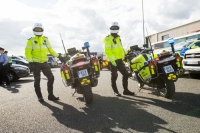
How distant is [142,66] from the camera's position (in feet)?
15.8

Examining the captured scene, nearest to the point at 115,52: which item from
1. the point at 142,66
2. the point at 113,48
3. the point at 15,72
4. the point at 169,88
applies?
the point at 113,48

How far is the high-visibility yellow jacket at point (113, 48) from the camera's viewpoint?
503cm

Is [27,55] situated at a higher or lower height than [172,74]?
higher

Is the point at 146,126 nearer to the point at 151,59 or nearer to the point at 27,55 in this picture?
the point at 151,59

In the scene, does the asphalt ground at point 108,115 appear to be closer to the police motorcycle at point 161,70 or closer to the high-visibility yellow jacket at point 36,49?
the police motorcycle at point 161,70

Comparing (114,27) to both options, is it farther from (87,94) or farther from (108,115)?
(108,115)

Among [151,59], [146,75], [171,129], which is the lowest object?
[171,129]

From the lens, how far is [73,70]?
457cm

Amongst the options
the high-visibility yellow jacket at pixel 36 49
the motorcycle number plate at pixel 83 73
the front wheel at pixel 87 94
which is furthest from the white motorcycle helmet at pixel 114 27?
the high-visibility yellow jacket at pixel 36 49

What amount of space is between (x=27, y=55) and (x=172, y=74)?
3.74 m

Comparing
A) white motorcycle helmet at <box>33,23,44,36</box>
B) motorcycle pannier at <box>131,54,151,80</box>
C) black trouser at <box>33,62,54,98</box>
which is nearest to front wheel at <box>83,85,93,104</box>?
black trouser at <box>33,62,54,98</box>

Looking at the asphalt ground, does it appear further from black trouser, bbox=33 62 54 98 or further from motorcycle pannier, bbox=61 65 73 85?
motorcycle pannier, bbox=61 65 73 85

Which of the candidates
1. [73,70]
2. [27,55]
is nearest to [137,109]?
[73,70]

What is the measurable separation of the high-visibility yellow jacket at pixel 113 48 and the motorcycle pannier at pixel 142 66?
17.5 inches
